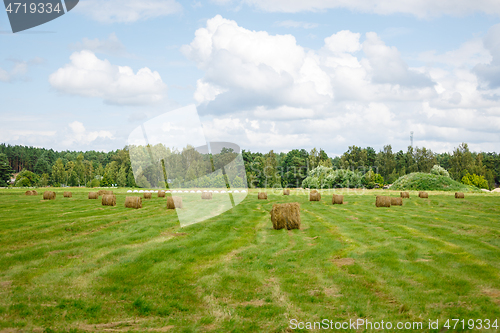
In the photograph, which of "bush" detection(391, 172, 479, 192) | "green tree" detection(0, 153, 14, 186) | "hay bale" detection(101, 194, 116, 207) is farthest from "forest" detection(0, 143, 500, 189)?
"hay bale" detection(101, 194, 116, 207)

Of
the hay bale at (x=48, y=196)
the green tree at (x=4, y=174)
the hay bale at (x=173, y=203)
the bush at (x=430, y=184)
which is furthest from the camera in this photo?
the green tree at (x=4, y=174)

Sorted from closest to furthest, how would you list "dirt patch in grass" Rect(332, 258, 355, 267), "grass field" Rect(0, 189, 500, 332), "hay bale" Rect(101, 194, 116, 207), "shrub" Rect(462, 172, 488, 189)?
"grass field" Rect(0, 189, 500, 332) < "dirt patch in grass" Rect(332, 258, 355, 267) < "hay bale" Rect(101, 194, 116, 207) < "shrub" Rect(462, 172, 488, 189)

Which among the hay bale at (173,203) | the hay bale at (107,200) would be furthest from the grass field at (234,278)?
the hay bale at (107,200)

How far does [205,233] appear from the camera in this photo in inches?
635

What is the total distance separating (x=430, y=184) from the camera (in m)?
66.4

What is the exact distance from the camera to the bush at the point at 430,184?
64.8 metres

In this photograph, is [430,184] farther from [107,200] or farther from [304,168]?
[107,200]

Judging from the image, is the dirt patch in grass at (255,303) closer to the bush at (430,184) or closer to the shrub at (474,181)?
the bush at (430,184)

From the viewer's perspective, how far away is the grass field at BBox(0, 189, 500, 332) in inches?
280

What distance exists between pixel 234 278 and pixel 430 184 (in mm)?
66920

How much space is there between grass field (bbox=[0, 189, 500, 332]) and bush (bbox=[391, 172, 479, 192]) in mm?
54219

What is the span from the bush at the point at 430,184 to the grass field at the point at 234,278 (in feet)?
178

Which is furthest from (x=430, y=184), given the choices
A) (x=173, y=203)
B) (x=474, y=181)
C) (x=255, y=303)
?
(x=255, y=303)

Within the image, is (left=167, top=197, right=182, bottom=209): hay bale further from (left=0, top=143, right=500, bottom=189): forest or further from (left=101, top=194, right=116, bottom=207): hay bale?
(left=0, top=143, right=500, bottom=189): forest
